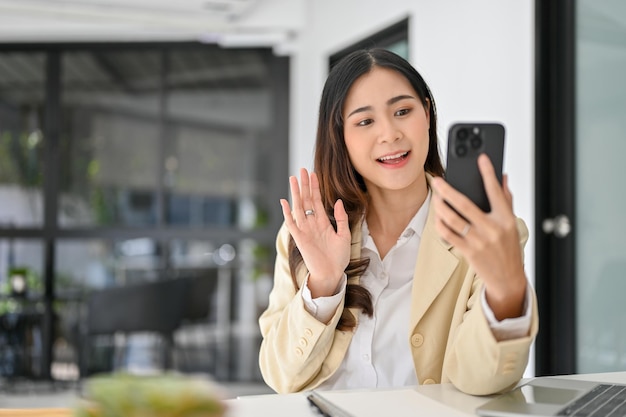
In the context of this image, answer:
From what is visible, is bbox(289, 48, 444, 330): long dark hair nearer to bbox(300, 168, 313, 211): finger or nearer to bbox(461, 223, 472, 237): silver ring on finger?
bbox(300, 168, 313, 211): finger

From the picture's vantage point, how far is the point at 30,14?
561 cm

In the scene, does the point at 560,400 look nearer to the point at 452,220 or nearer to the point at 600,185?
the point at 452,220

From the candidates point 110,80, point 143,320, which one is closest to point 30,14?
point 110,80

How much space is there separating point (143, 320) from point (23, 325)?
1.19 meters

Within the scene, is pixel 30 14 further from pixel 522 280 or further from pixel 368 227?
pixel 522 280

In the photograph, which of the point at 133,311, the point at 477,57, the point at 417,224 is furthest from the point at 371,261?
the point at 133,311

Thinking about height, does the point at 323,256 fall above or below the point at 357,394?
above

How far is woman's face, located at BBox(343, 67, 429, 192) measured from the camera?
1768mm

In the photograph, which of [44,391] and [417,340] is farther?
[44,391]

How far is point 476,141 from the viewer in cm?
127

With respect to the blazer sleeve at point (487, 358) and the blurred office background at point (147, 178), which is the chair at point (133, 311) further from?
the blazer sleeve at point (487, 358)

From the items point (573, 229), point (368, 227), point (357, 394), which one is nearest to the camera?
point (357, 394)

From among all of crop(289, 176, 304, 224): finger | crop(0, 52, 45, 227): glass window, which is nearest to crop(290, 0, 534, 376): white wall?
crop(289, 176, 304, 224): finger

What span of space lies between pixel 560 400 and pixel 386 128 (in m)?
0.76
